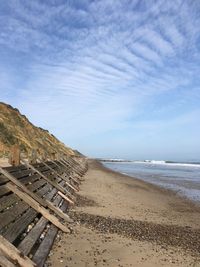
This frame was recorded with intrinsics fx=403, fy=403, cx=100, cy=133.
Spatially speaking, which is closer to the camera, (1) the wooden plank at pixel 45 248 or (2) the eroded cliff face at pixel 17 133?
(1) the wooden plank at pixel 45 248

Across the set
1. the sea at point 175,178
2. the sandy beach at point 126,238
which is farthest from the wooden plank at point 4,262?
the sea at point 175,178

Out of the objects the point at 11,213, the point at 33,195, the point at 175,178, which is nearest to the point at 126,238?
the point at 33,195

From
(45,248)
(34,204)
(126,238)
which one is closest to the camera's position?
(45,248)

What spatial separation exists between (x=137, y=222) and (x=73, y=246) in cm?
380

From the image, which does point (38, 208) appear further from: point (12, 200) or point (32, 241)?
point (32, 241)

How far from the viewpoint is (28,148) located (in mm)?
41281

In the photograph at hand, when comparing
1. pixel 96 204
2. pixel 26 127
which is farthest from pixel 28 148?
pixel 96 204

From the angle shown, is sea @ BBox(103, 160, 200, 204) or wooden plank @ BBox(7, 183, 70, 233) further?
sea @ BBox(103, 160, 200, 204)

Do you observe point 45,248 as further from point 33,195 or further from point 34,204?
point 33,195

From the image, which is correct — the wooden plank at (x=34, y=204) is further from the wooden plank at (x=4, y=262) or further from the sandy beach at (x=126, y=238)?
the wooden plank at (x=4, y=262)

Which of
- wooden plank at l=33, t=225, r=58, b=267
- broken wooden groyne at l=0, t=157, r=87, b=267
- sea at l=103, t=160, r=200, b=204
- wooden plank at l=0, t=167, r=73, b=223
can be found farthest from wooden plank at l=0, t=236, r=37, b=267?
sea at l=103, t=160, r=200, b=204

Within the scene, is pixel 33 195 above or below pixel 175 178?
below

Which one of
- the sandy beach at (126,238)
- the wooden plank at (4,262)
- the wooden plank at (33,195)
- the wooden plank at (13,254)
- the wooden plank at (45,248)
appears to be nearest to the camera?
the wooden plank at (4,262)

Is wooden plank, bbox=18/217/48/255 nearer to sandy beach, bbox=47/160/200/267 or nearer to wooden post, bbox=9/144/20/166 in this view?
sandy beach, bbox=47/160/200/267
